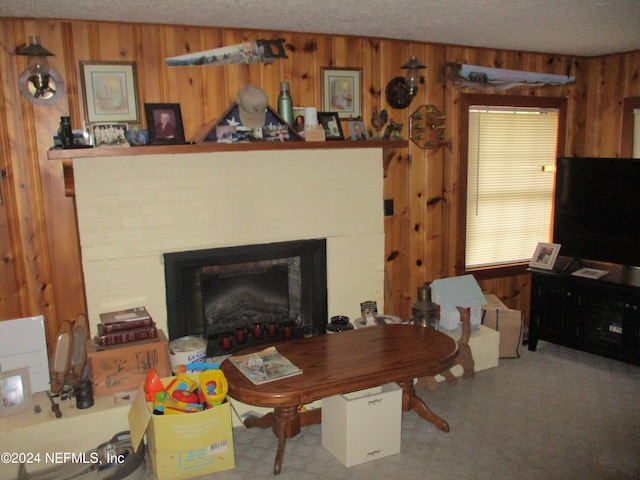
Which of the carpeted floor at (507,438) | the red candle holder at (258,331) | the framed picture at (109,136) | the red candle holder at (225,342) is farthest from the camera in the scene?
the red candle holder at (258,331)

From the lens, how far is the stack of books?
2893 mm

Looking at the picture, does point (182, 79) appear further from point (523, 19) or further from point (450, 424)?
point (450, 424)

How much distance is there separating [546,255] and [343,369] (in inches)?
89.7

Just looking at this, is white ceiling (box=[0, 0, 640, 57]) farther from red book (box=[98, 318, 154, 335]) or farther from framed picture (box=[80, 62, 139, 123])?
red book (box=[98, 318, 154, 335])

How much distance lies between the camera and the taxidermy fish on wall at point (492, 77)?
13.3 ft

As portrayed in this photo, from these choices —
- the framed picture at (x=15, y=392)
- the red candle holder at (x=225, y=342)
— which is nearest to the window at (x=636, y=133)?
the red candle holder at (x=225, y=342)

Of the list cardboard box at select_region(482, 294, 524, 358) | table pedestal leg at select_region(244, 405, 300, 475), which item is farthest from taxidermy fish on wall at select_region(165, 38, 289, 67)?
cardboard box at select_region(482, 294, 524, 358)

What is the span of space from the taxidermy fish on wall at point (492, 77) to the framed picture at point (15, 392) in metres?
3.28

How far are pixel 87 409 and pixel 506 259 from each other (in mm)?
3374

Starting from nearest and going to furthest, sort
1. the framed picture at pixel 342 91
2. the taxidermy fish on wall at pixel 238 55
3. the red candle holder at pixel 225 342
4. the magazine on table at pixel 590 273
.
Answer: the taxidermy fish on wall at pixel 238 55 → the red candle holder at pixel 225 342 → the framed picture at pixel 342 91 → the magazine on table at pixel 590 273

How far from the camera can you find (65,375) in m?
2.89

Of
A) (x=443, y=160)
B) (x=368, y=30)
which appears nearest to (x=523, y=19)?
(x=368, y=30)

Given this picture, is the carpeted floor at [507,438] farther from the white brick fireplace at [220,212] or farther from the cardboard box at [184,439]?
the white brick fireplace at [220,212]

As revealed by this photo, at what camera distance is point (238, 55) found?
11.0ft
